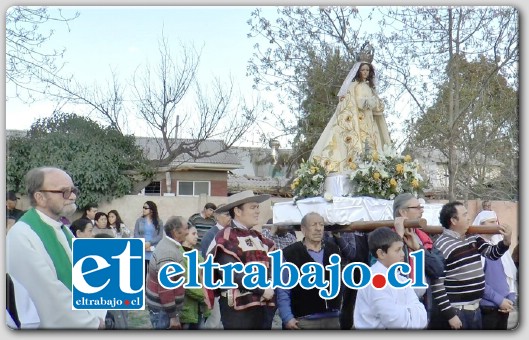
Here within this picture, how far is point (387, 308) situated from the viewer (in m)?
4.94

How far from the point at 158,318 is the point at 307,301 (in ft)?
3.15

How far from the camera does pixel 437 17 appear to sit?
5.39m

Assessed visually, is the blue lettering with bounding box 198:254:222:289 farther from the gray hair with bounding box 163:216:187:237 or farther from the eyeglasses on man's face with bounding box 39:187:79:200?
the eyeglasses on man's face with bounding box 39:187:79:200

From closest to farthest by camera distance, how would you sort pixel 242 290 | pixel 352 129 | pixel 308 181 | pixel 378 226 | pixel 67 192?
pixel 67 192 < pixel 242 290 < pixel 378 226 < pixel 308 181 < pixel 352 129

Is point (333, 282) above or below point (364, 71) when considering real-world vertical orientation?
below

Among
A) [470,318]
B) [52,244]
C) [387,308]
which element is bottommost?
[470,318]

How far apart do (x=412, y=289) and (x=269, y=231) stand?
108 cm

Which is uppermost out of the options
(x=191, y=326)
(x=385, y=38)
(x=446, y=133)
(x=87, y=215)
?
(x=385, y=38)

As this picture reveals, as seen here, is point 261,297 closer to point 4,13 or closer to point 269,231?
point 269,231

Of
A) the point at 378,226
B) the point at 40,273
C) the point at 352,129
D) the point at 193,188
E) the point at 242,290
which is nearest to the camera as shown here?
the point at 40,273

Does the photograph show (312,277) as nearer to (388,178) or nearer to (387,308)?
(387,308)

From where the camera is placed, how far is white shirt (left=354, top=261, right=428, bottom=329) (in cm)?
495

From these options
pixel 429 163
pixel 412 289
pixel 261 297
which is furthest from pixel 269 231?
pixel 429 163

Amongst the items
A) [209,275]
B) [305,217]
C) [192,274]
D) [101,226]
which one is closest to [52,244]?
[101,226]
